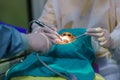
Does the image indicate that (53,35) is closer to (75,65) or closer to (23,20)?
(75,65)

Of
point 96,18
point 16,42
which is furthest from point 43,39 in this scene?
point 96,18

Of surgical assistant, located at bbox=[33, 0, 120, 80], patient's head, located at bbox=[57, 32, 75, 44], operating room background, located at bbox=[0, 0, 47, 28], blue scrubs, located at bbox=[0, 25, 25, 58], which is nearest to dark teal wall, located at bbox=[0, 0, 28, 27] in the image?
operating room background, located at bbox=[0, 0, 47, 28]

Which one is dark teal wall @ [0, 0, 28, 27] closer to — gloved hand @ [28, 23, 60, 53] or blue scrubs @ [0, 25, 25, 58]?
gloved hand @ [28, 23, 60, 53]

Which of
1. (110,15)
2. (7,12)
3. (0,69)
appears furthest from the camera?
(7,12)

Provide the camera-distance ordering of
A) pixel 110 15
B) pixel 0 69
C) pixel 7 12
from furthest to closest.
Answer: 1. pixel 7 12
2. pixel 110 15
3. pixel 0 69

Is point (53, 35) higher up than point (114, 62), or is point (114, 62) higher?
point (53, 35)

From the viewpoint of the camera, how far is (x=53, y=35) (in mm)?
833

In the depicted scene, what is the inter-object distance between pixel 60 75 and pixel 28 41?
139 mm

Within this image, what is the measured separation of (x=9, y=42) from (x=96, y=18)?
→ 53 cm

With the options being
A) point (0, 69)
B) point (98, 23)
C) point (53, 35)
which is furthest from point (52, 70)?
Answer: point (98, 23)

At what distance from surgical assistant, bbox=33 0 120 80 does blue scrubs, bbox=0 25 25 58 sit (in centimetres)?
33

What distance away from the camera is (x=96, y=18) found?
3.51ft

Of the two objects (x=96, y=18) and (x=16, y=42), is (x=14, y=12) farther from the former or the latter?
(x=16, y=42)

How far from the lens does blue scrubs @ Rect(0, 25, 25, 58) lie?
637 millimetres
